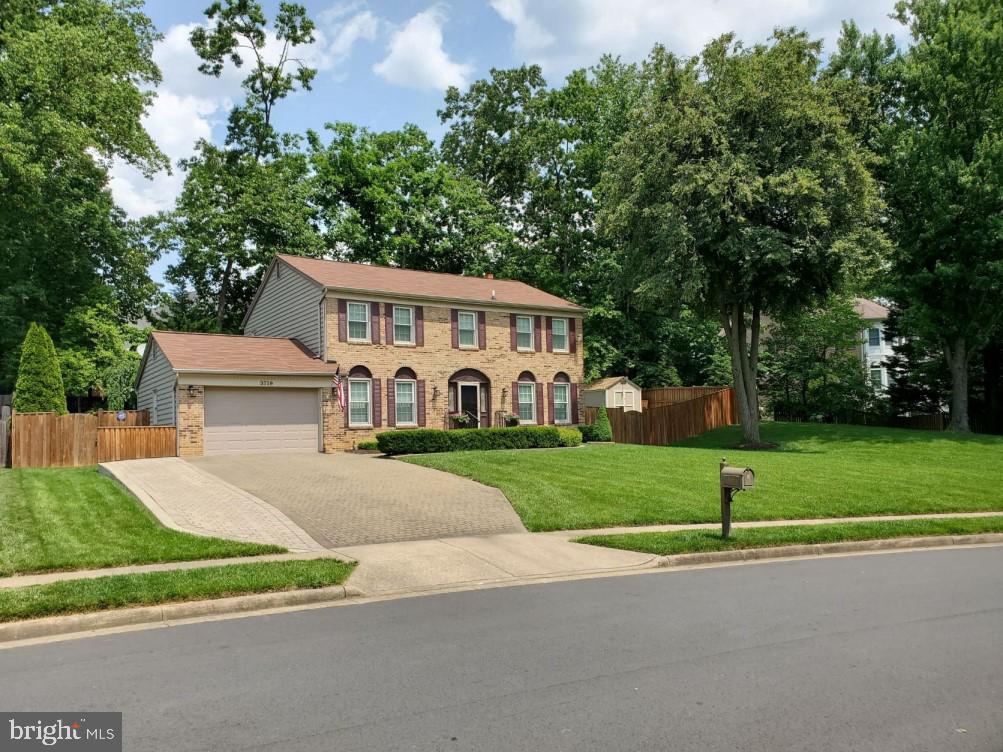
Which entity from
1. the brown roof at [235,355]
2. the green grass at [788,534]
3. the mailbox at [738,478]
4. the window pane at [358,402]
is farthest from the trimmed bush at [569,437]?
the mailbox at [738,478]

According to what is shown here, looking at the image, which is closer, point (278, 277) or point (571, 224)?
point (278, 277)

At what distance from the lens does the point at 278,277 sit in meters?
30.5

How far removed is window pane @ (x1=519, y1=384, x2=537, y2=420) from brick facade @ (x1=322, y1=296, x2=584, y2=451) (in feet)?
1.21

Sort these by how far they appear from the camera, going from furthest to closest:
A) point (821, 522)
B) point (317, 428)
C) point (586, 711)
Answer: point (317, 428)
point (821, 522)
point (586, 711)

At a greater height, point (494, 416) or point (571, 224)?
point (571, 224)

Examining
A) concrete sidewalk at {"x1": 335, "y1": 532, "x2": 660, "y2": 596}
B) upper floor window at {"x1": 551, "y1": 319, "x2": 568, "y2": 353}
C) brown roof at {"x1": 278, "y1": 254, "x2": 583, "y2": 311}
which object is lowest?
concrete sidewalk at {"x1": 335, "y1": 532, "x2": 660, "y2": 596}

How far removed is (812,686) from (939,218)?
28.7 m

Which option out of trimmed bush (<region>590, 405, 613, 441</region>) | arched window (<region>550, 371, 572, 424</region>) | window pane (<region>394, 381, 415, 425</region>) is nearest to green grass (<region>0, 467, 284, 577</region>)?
window pane (<region>394, 381, 415, 425</region>)

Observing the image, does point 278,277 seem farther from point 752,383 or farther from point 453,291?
point 752,383

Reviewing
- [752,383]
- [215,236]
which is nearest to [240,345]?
[215,236]

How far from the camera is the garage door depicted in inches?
920

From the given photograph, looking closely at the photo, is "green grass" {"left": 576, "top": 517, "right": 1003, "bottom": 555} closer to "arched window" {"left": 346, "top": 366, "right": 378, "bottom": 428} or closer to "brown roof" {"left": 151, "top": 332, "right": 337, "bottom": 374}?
"brown roof" {"left": 151, "top": 332, "right": 337, "bottom": 374}

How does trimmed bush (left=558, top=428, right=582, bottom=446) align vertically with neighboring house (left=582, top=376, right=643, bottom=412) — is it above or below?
below

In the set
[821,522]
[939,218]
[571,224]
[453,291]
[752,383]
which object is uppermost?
[571,224]
